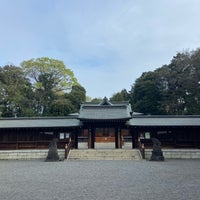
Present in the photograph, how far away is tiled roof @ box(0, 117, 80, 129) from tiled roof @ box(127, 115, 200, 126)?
20.9ft

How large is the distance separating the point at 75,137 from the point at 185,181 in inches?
591

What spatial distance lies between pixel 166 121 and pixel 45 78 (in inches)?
1245

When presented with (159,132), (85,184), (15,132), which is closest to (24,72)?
(15,132)

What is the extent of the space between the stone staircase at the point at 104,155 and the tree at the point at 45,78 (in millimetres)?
26113

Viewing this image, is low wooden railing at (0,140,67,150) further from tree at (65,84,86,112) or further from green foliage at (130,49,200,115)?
green foliage at (130,49,200,115)

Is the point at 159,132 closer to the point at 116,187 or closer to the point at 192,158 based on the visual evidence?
the point at 192,158

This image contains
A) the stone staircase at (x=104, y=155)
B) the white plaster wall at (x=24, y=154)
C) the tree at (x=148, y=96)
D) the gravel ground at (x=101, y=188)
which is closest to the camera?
the gravel ground at (x=101, y=188)

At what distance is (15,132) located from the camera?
23078 millimetres

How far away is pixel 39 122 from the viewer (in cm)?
2433

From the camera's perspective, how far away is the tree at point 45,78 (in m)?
46.5

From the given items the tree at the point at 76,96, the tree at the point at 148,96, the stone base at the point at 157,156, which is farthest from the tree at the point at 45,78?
the stone base at the point at 157,156

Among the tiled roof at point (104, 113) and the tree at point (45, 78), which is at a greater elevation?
the tree at point (45, 78)

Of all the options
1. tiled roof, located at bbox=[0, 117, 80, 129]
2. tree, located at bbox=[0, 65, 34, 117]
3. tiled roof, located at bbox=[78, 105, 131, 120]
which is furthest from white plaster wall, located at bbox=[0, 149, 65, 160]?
tree, located at bbox=[0, 65, 34, 117]

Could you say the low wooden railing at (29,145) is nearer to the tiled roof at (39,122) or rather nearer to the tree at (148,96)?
the tiled roof at (39,122)
